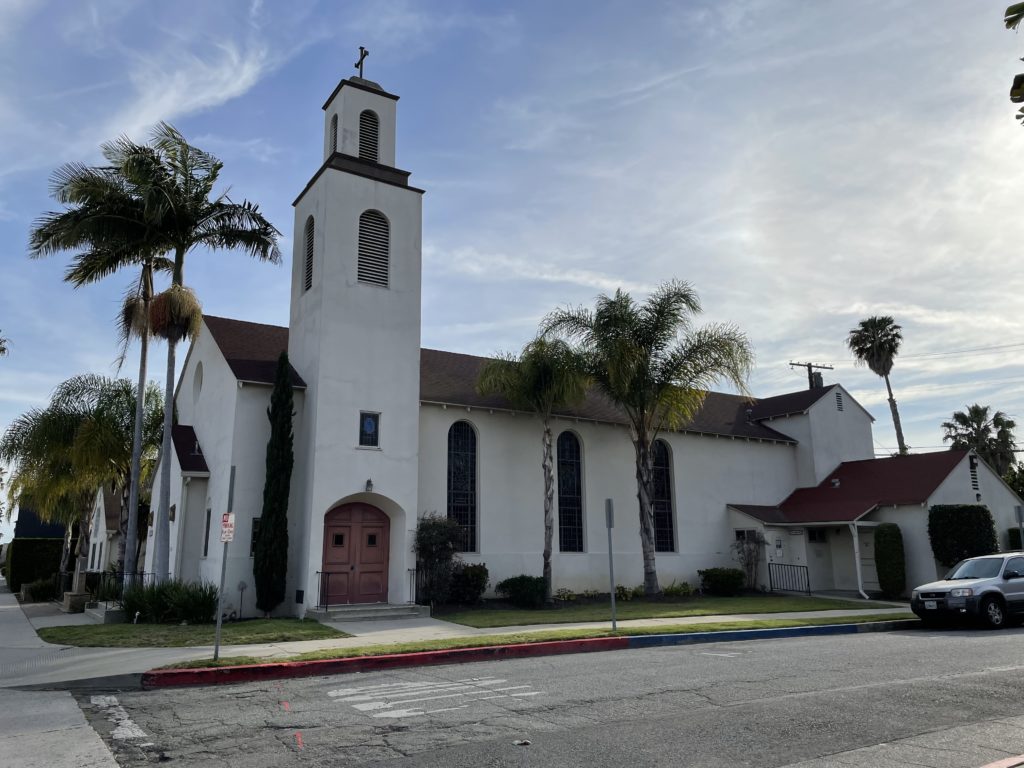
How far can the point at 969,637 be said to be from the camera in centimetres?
1485

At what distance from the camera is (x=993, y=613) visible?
16.4m

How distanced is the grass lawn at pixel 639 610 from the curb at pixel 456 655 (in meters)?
3.39

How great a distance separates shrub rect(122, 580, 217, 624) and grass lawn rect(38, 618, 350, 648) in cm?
46

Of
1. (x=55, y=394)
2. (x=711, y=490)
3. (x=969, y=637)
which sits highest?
(x=55, y=394)

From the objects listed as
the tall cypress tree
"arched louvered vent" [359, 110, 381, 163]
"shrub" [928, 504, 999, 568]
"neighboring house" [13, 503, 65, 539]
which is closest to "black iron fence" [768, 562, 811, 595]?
"shrub" [928, 504, 999, 568]

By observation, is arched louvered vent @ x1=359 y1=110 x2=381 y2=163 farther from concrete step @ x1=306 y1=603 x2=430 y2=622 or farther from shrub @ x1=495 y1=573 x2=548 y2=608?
shrub @ x1=495 y1=573 x2=548 y2=608

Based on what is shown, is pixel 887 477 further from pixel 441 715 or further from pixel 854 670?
pixel 441 715

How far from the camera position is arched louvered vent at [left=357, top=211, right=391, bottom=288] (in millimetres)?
21688

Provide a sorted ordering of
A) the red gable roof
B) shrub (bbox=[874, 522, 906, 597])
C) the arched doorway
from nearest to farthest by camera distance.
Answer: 1. the arched doorway
2. shrub (bbox=[874, 522, 906, 597])
3. the red gable roof

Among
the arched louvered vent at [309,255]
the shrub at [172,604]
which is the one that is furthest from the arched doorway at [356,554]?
the arched louvered vent at [309,255]

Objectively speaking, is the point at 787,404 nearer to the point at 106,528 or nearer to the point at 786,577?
the point at 786,577

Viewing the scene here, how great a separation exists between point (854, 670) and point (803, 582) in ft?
59.3

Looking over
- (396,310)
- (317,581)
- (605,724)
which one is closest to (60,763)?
(605,724)

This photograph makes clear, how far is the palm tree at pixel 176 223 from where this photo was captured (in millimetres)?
19719
